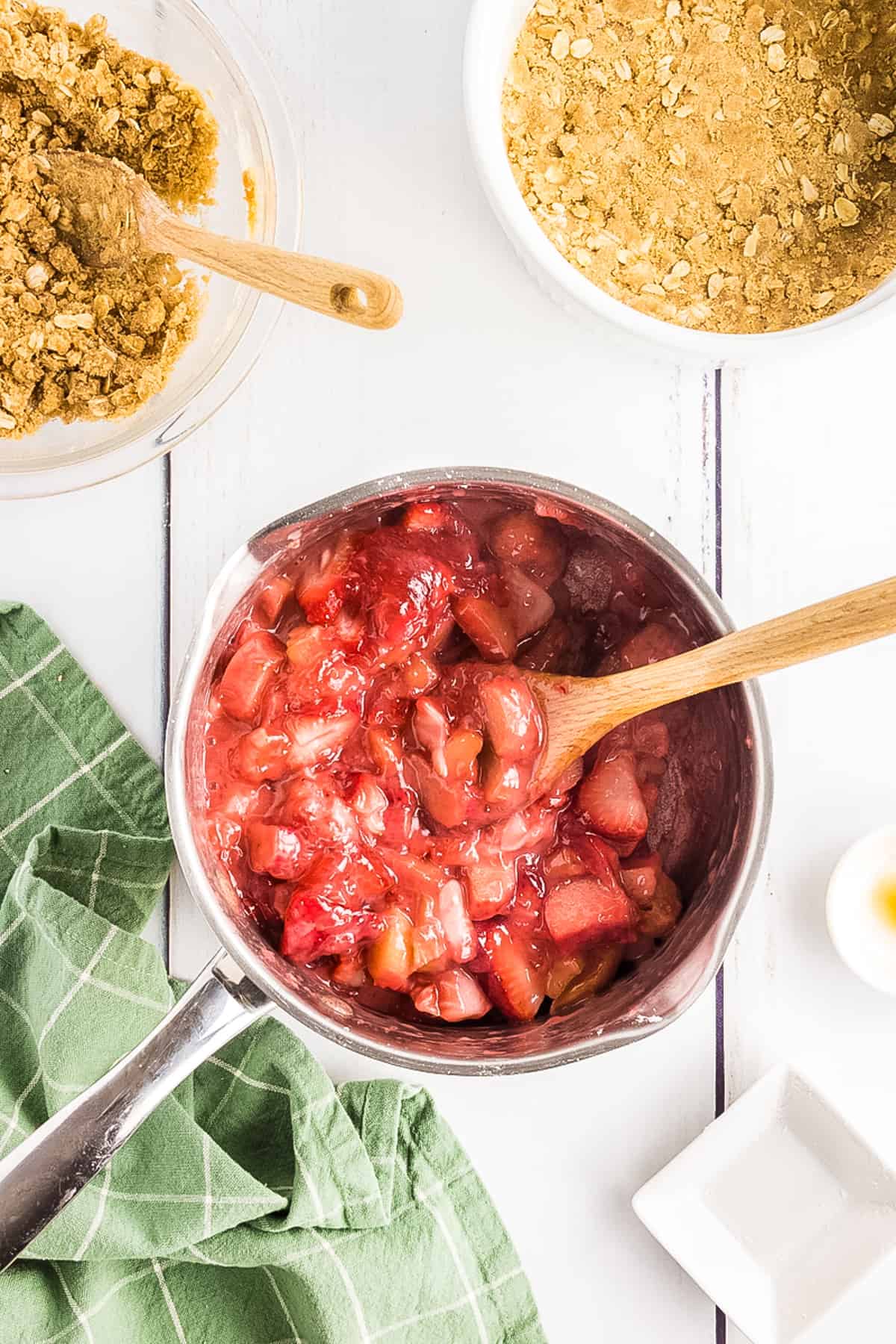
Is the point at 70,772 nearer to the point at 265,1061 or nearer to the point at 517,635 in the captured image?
the point at 265,1061

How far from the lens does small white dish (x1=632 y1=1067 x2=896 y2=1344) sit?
143cm

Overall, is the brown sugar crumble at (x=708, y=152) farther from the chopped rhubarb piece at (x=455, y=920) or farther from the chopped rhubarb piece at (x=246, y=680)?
the chopped rhubarb piece at (x=455, y=920)

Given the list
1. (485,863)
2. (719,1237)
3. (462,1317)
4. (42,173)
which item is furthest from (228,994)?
(42,173)

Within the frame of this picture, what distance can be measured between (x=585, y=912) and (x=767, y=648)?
34 centimetres

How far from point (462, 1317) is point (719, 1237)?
305mm

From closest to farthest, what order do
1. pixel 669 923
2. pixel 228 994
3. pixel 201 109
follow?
pixel 228 994 < pixel 669 923 < pixel 201 109

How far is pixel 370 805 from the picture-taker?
4.07 feet

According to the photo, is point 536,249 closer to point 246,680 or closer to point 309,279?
point 309,279

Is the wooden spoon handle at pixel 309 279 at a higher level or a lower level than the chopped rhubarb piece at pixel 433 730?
higher

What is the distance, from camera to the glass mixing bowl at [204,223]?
4.66ft

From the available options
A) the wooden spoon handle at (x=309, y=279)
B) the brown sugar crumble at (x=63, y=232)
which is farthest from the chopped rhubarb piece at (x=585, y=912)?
the brown sugar crumble at (x=63, y=232)

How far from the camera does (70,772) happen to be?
4.89 feet

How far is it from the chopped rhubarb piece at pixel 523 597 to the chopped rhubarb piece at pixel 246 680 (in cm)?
24

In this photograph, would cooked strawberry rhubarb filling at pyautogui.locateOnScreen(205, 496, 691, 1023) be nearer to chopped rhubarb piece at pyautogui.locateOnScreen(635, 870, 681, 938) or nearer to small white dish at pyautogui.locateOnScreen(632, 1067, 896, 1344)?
chopped rhubarb piece at pyautogui.locateOnScreen(635, 870, 681, 938)
